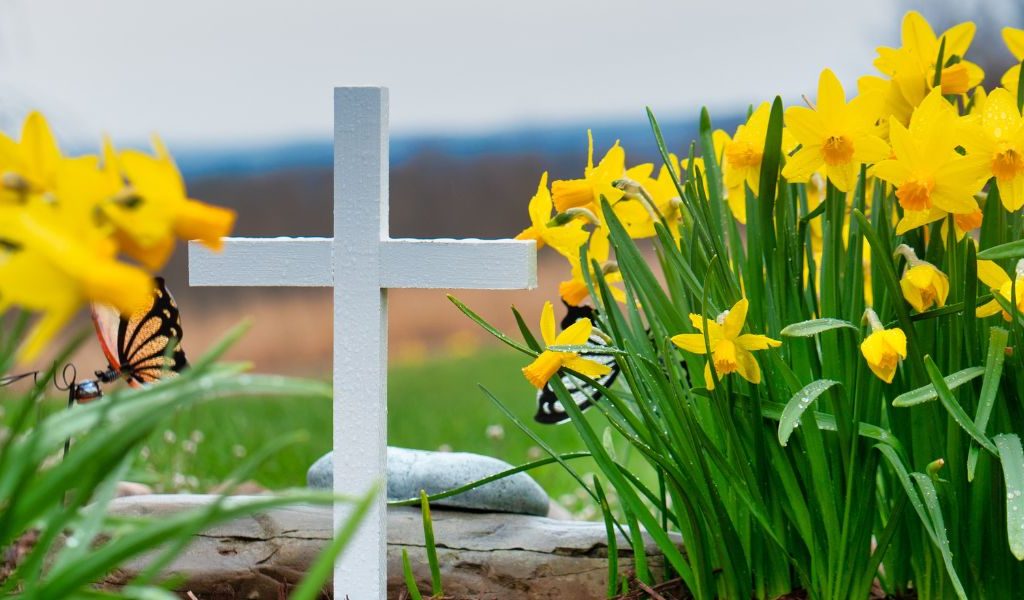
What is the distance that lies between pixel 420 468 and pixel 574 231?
64 centimetres

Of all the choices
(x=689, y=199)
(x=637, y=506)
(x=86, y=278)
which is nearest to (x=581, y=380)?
(x=637, y=506)

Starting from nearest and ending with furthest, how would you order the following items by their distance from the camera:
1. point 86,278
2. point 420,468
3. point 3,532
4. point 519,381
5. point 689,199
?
point 86,278 < point 3,532 < point 689,199 < point 420,468 < point 519,381

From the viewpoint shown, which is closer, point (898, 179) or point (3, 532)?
point (3, 532)

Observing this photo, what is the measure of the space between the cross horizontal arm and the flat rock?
0.51 meters

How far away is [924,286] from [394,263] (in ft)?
2.59

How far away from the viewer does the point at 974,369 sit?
1455 millimetres

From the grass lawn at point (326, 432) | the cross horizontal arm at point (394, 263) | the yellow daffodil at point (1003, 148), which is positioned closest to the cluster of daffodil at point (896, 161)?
the yellow daffodil at point (1003, 148)

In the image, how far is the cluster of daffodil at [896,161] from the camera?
1.44m

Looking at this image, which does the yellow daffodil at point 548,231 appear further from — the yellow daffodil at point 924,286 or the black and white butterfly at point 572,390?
the yellow daffodil at point 924,286

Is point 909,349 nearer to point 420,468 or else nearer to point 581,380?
point 581,380

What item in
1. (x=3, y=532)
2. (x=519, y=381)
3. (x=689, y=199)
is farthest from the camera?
(x=519, y=381)

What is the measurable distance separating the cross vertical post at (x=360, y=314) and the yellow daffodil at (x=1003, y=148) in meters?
0.88

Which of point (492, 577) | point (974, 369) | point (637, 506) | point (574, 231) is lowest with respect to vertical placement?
point (492, 577)

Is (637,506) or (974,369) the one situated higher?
(974,369)
